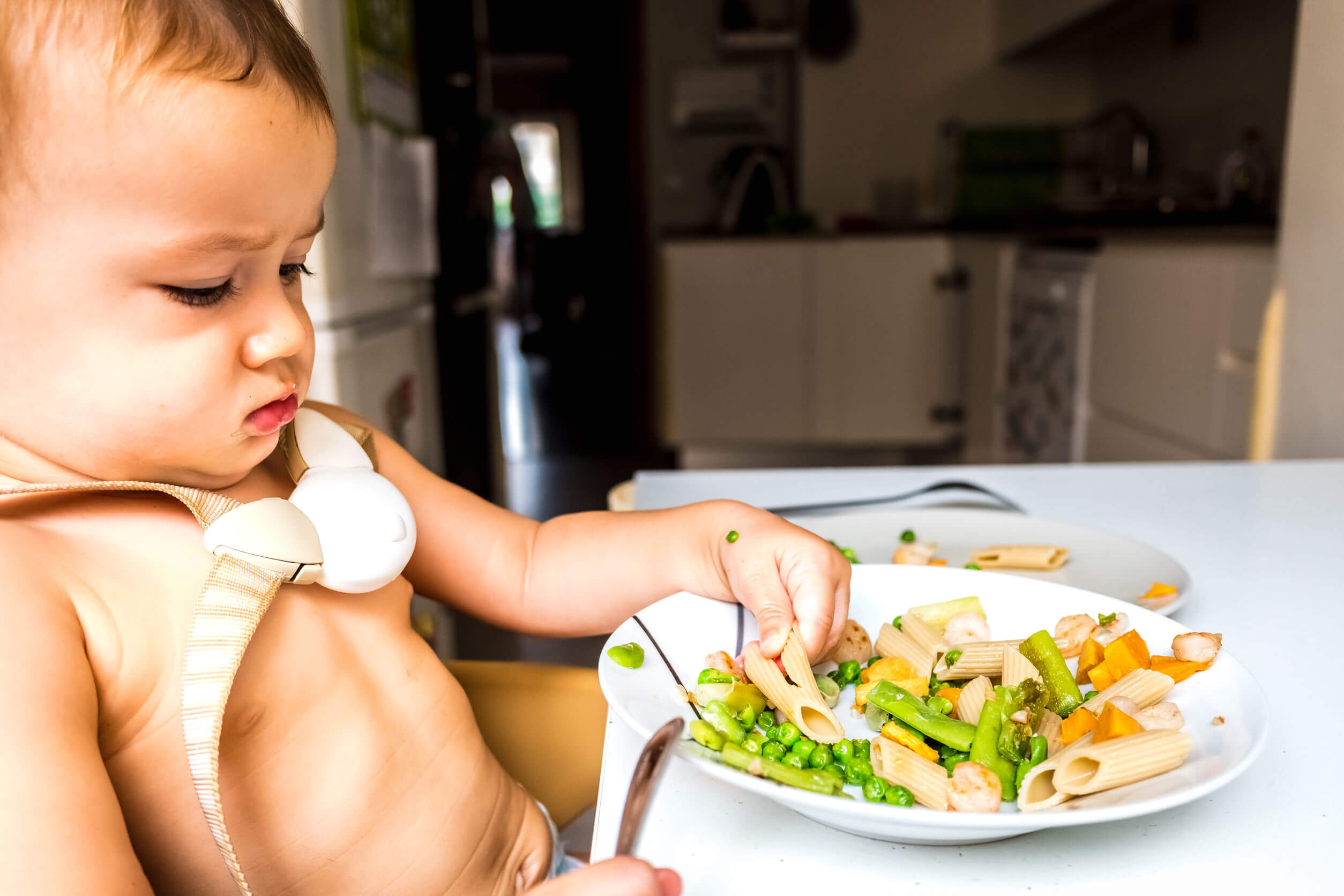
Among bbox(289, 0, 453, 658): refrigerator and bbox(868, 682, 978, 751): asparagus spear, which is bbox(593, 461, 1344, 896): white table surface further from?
bbox(289, 0, 453, 658): refrigerator

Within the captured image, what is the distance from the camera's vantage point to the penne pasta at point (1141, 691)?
0.44 m

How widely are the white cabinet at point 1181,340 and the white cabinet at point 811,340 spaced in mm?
1252

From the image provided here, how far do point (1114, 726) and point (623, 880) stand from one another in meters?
0.20

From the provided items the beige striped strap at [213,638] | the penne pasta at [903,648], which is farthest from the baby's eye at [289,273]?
the penne pasta at [903,648]

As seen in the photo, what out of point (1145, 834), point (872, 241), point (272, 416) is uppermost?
point (872, 241)

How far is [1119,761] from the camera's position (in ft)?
1.23

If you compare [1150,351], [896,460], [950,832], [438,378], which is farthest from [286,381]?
[896,460]

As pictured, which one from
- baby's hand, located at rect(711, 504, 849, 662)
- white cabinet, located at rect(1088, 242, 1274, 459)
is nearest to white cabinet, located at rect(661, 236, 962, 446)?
white cabinet, located at rect(1088, 242, 1274, 459)

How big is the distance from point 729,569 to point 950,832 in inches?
10.9

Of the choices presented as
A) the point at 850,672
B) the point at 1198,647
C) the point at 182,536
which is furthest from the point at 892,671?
the point at 182,536

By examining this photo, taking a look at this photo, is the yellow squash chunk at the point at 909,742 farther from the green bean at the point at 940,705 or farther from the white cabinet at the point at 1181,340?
the white cabinet at the point at 1181,340

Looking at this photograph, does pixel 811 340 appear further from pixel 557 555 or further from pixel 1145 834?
pixel 1145 834

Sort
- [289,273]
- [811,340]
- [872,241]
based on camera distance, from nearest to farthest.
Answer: [289,273]
[872,241]
[811,340]

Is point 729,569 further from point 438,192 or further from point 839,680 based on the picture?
point 438,192
